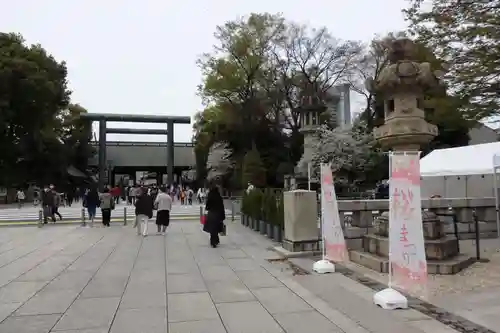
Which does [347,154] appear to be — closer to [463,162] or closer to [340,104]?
[340,104]

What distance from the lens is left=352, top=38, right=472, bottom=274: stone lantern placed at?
7.64m

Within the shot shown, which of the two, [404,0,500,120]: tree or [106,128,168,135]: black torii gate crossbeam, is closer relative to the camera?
[404,0,500,120]: tree

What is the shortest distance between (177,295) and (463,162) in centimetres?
1418

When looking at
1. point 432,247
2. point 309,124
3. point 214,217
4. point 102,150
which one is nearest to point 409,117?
point 432,247

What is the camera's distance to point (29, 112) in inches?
1679

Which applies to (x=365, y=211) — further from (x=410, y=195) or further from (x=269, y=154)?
(x=269, y=154)

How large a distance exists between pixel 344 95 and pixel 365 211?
124 ft

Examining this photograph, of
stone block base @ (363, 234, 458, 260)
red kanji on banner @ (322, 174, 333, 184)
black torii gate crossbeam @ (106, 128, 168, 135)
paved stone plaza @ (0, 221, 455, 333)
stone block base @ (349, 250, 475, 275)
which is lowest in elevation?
paved stone plaza @ (0, 221, 455, 333)

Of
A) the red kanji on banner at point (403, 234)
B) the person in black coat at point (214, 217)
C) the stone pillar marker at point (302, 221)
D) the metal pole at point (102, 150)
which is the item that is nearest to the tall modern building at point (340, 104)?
the metal pole at point (102, 150)

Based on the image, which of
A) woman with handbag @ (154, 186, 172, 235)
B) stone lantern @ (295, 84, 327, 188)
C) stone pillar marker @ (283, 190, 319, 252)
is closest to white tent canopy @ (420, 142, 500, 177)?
stone pillar marker @ (283, 190, 319, 252)

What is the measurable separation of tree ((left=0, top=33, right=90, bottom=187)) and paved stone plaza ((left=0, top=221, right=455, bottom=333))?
33.6m

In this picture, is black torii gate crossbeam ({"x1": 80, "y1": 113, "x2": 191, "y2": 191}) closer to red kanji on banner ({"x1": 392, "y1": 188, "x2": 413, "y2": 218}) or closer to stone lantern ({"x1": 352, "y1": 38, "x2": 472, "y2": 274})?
stone lantern ({"x1": 352, "y1": 38, "x2": 472, "y2": 274})

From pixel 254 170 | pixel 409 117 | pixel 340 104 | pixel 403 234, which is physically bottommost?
pixel 403 234

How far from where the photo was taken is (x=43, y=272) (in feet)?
28.3
